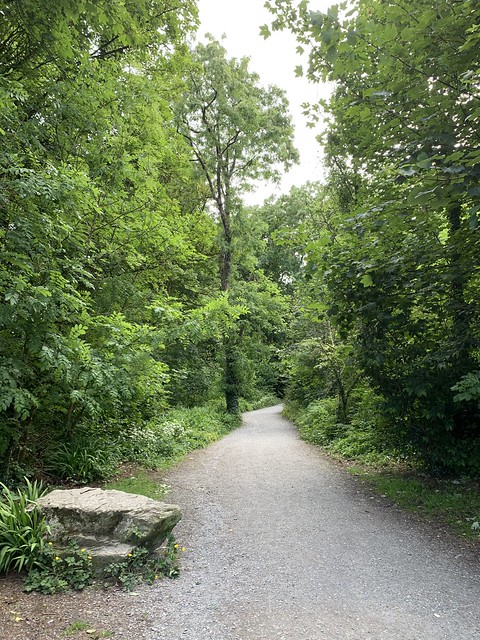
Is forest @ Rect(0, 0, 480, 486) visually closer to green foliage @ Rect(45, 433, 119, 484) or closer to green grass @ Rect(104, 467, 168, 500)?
green foliage @ Rect(45, 433, 119, 484)

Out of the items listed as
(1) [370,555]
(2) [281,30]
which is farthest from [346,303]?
(2) [281,30]

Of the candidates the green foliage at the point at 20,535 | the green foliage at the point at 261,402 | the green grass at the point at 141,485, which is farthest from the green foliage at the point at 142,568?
the green foliage at the point at 261,402

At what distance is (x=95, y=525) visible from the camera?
4016 millimetres

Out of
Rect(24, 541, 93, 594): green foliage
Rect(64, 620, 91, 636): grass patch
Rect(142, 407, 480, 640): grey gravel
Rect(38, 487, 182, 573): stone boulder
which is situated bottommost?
Rect(142, 407, 480, 640): grey gravel

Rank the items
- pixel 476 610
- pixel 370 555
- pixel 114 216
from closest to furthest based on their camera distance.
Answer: pixel 476 610, pixel 370 555, pixel 114 216

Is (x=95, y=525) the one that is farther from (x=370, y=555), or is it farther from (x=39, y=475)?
(x=370, y=555)

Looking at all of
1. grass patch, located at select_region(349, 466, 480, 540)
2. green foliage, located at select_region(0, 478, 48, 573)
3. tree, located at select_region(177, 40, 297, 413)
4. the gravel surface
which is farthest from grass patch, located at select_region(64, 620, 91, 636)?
tree, located at select_region(177, 40, 297, 413)

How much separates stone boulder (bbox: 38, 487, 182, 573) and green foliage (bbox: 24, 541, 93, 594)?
0.27 ft

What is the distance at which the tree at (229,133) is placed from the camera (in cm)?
1700

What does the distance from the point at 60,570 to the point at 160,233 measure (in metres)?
5.14

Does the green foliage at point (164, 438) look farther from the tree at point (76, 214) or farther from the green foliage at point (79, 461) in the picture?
the tree at point (76, 214)

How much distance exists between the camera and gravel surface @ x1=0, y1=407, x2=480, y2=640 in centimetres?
309

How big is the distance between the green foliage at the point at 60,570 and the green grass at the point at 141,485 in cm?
244

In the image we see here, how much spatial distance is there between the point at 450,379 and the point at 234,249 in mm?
13530
